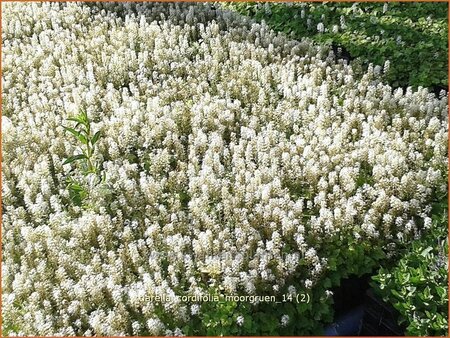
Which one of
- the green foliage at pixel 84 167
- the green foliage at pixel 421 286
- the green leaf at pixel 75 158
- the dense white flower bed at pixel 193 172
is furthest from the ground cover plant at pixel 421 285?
the green leaf at pixel 75 158

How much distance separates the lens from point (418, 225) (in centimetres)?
525

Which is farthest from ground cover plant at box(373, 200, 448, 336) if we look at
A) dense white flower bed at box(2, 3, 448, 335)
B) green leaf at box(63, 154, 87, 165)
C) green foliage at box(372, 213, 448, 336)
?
green leaf at box(63, 154, 87, 165)

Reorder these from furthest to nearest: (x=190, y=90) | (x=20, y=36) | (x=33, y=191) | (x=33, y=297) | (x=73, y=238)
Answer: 1. (x=20, y=36)
2. (x=190, y=90)
3. (x=33, y=191)
4. (x=73, y=238)
5. (x=33, y=297)

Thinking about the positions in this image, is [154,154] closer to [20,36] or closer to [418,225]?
[418,225]

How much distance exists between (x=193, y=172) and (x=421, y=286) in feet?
7.93

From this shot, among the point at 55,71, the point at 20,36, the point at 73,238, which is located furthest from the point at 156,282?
the point at 20,36

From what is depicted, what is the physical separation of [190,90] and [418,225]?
131 inches

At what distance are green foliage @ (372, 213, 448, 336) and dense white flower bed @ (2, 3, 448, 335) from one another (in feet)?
1.00

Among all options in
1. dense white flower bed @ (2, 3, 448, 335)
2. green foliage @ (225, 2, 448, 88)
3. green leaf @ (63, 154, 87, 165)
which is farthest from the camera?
green foliage @ (225, 2, 448, 88)

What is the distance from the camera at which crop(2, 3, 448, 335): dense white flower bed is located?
4680 millimetres

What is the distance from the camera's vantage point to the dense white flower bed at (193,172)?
4680mm

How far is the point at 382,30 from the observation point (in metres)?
8.21

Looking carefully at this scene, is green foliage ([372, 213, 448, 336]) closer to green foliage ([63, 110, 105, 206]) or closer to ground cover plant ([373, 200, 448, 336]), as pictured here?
ground cover plant ([373, 200, 448, 336])

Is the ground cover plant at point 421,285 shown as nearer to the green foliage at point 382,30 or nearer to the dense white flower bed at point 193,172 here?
the dense white flower bed at point 193,172
